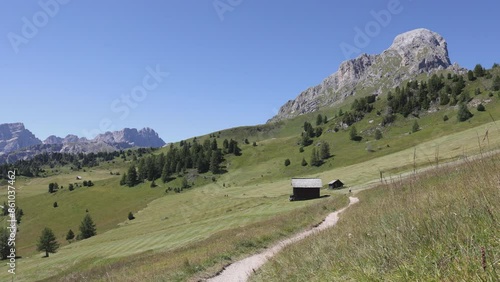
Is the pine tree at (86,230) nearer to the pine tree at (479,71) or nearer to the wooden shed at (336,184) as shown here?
the wooden shed at (336,184)

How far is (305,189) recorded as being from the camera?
85.8 metres

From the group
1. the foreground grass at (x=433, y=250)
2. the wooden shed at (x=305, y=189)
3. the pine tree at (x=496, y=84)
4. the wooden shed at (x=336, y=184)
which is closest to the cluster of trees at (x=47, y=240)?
the wooden shed at (x=305, y=189)

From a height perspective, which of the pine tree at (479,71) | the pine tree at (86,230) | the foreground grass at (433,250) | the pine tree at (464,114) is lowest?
the pine tree at (86,230)

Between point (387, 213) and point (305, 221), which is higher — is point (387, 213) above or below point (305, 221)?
above

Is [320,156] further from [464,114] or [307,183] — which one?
[307,183]

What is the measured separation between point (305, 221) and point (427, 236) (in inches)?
899

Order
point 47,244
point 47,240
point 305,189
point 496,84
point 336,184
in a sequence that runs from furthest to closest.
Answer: point 496,84 → point 336,184 → point 305,189 → point 47,244 → point 47,240

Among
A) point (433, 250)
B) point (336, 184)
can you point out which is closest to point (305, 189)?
point (336, 184)

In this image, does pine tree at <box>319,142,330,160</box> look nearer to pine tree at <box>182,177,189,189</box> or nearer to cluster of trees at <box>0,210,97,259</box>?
pine tree at <box>182,177,189,189</box>

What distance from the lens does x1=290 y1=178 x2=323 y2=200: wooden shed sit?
84.2 m

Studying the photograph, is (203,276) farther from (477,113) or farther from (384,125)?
(384,125)

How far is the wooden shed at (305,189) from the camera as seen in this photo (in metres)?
84.2

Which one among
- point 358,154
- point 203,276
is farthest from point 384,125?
point 203,276

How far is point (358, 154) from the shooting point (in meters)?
154
